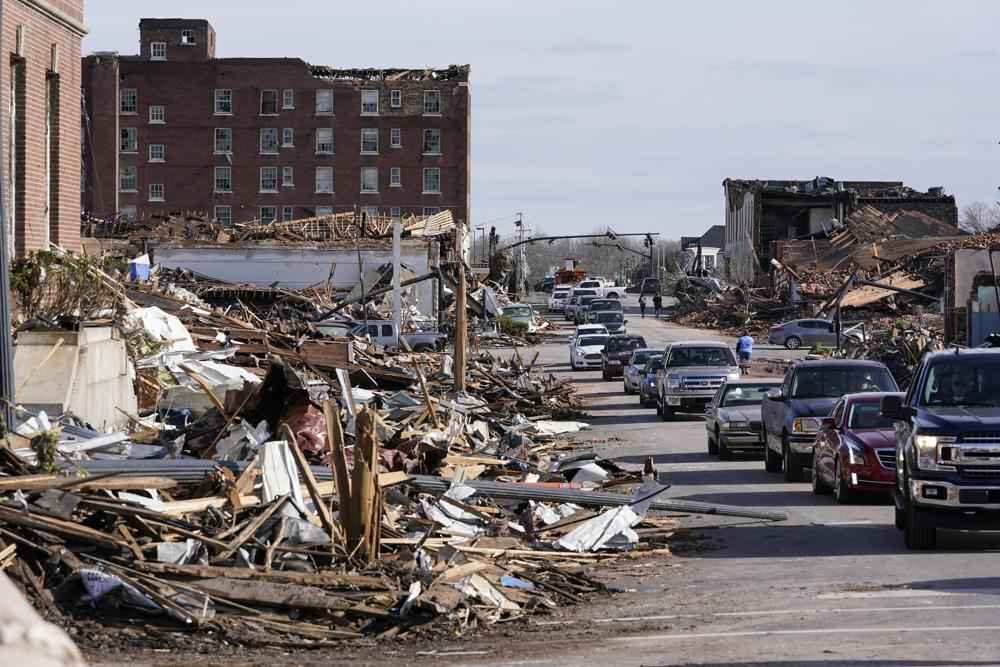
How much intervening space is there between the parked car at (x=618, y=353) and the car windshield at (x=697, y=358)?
17.2 meters

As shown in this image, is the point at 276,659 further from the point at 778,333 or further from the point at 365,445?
the point at 778,333

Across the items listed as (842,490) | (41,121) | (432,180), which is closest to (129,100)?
(432,180)

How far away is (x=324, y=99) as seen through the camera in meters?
106

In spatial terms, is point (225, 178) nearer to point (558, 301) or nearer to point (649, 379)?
point (558, 301)

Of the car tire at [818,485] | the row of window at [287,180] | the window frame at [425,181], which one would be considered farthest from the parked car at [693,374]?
the row of window at [287,180]

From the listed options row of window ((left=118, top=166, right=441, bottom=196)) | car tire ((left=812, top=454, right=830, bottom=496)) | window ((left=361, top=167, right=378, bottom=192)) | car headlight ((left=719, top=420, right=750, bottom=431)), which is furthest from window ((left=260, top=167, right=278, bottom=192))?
car tire ((left=812, top=454, right=830, bottom=496))

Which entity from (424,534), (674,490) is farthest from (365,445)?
(674,490)

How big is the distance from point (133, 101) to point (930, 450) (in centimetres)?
9777

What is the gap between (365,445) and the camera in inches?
507

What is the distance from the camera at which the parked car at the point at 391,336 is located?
2079 inches

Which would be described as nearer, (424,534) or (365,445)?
(365,445)

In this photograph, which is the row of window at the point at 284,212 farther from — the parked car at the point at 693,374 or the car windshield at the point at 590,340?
the parked car at the point at 693,374

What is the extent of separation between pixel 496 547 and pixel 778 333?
61.5 meters

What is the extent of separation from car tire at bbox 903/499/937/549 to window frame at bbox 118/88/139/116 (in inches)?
3829
